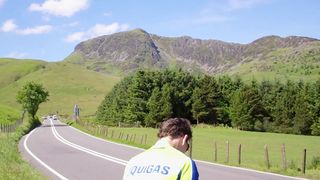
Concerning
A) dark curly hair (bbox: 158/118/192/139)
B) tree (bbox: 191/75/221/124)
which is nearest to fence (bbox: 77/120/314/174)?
dark curly hair (bbox: 158/118/192/139)

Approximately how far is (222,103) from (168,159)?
288ft

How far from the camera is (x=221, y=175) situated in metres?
18.7

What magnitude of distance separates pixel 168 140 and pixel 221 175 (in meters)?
15.1

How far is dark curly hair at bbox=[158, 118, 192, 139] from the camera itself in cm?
400

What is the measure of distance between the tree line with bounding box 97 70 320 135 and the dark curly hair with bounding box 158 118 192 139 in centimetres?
7465

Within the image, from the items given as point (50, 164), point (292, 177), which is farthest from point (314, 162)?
point (50, 164)

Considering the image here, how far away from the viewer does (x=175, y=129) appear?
13.1 ft

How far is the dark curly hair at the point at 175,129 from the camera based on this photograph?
400cm

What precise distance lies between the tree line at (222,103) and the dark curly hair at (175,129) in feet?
245

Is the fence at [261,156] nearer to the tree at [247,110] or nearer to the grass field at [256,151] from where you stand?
the grass field at [256,151]

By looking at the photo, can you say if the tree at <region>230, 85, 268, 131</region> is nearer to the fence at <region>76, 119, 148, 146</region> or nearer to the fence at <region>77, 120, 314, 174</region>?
the fence at <region>76, 119, 148, 146</region>

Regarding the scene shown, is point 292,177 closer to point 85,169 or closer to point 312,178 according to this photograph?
point 312,178

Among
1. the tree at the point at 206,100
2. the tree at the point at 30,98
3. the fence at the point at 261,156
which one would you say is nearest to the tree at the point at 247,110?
the tree at the point at 206,100

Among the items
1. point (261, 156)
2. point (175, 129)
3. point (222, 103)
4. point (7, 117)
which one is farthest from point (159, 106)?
point (175, 129)
